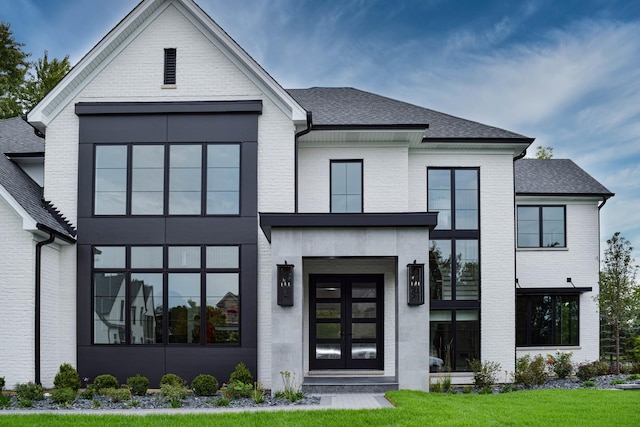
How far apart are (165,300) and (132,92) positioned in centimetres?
572

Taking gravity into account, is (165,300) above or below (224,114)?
below

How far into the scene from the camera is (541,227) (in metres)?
21.2

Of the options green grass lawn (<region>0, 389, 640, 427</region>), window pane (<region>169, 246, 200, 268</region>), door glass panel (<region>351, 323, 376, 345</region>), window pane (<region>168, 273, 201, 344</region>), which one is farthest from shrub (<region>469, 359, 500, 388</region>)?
window pane (<region>169, 246, 200, 268</region>)

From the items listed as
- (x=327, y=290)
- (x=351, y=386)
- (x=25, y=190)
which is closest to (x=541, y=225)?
(x=327, y=290)

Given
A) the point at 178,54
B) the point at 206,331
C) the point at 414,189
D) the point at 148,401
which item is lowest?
the point at 148,401

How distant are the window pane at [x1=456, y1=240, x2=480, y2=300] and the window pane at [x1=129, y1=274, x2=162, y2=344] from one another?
8796 millimetres

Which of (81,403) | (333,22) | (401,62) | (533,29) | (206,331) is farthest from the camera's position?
(401,62)

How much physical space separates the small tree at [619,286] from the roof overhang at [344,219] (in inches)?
370

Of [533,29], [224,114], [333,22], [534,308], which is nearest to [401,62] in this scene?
[333,22]

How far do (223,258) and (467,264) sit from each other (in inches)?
294

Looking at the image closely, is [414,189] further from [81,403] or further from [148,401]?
[81,403]

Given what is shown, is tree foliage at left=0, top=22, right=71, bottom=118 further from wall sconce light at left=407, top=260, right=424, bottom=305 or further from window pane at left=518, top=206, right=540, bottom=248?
wall sconce light at left=407, top=260, right=424, bottom=305

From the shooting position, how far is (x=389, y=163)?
17953 mm

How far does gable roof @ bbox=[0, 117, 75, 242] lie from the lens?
49.5 ft
